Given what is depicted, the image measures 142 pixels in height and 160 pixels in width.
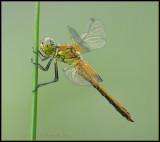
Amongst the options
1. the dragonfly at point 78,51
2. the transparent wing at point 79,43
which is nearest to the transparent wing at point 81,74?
the dragonfly at point 78,51

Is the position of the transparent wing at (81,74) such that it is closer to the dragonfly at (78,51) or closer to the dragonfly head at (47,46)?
the dragonfly at (78,51)

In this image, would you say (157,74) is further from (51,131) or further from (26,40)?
(26,40)

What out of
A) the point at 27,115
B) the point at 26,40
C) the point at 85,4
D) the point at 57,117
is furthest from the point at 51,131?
the point at 85,4

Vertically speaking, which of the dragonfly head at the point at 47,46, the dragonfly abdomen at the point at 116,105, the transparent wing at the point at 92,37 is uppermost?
the transparent wing at the point at 92,37

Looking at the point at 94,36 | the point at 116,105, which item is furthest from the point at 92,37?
the point at 116,105

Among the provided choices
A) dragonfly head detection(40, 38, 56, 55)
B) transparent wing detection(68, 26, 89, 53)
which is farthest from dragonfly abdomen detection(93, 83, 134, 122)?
dragonfly head detection(40, 38, 56, 55)

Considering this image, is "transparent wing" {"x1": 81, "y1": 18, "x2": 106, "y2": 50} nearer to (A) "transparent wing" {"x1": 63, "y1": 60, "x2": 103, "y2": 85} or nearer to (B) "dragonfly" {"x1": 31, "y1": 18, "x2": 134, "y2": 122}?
(B) "dragonfly" {"x1": 31, "y1": 18, "x2": 134, "y2": 122}
